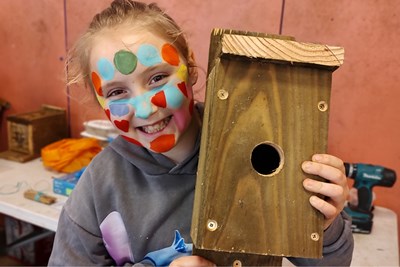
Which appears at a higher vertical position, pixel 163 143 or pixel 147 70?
pixel 147 70

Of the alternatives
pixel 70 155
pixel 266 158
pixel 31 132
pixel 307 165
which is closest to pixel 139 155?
pixel 266 158

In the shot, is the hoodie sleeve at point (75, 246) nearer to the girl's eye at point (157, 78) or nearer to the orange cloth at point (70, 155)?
the girl's eye at point (157, 78)

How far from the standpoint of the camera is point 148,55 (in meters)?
0.82

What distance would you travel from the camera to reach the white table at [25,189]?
1410 mm

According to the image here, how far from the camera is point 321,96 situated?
0.65m

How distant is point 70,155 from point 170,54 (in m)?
1.11

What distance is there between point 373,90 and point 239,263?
1049mm

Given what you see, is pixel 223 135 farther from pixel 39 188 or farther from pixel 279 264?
pixel 39 188

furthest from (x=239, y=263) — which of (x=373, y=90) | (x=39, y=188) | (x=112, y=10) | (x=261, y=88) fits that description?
(x=39, y=188)

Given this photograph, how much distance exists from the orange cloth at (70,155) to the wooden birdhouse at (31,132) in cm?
16

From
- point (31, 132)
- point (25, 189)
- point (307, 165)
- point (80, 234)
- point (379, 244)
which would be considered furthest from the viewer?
point (31, 132)

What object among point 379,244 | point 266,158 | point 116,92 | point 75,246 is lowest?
point 379,244

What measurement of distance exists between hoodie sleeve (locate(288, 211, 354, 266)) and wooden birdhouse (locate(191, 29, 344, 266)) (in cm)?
18

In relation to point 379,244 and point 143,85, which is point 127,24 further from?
point 379,244
